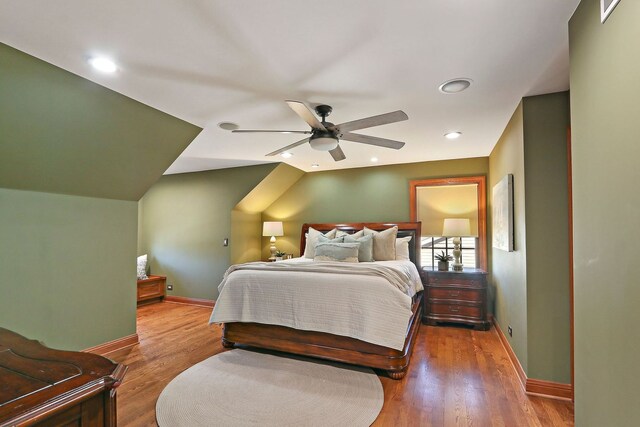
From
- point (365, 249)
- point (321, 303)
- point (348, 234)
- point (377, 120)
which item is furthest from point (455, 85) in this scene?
point (348, 234)

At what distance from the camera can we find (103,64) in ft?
6.86

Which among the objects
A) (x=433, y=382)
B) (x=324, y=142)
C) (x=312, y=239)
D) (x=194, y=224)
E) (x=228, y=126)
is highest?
(x=228, y=126)

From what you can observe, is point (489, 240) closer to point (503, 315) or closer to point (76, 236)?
point (503, 315)

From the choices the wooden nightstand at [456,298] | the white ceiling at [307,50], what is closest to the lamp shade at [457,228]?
the wooden nightstand at [456,298]

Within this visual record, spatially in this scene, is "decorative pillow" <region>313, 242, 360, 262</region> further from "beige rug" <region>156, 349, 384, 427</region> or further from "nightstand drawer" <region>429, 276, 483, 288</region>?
"beige rug" <region>156, 349, 384, 427</region>

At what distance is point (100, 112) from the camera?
2541mm

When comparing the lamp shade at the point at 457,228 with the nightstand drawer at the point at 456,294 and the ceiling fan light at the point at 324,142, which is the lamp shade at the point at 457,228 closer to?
the nightstand drawer at the point at 456,294

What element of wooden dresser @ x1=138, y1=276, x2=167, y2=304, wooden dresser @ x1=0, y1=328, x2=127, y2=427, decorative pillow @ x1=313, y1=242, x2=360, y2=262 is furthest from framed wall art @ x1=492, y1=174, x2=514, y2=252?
wooden dresser @ x1=138, y1=276, x2=167, y2=304

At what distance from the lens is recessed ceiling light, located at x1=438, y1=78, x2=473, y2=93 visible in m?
2.36

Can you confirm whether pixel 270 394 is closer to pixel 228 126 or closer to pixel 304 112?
pixel 304 112

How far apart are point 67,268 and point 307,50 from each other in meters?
3.06

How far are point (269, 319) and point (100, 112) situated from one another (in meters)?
2.38

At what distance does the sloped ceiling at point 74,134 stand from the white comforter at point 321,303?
1.59 metres

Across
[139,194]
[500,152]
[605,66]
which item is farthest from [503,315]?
[139,194]
